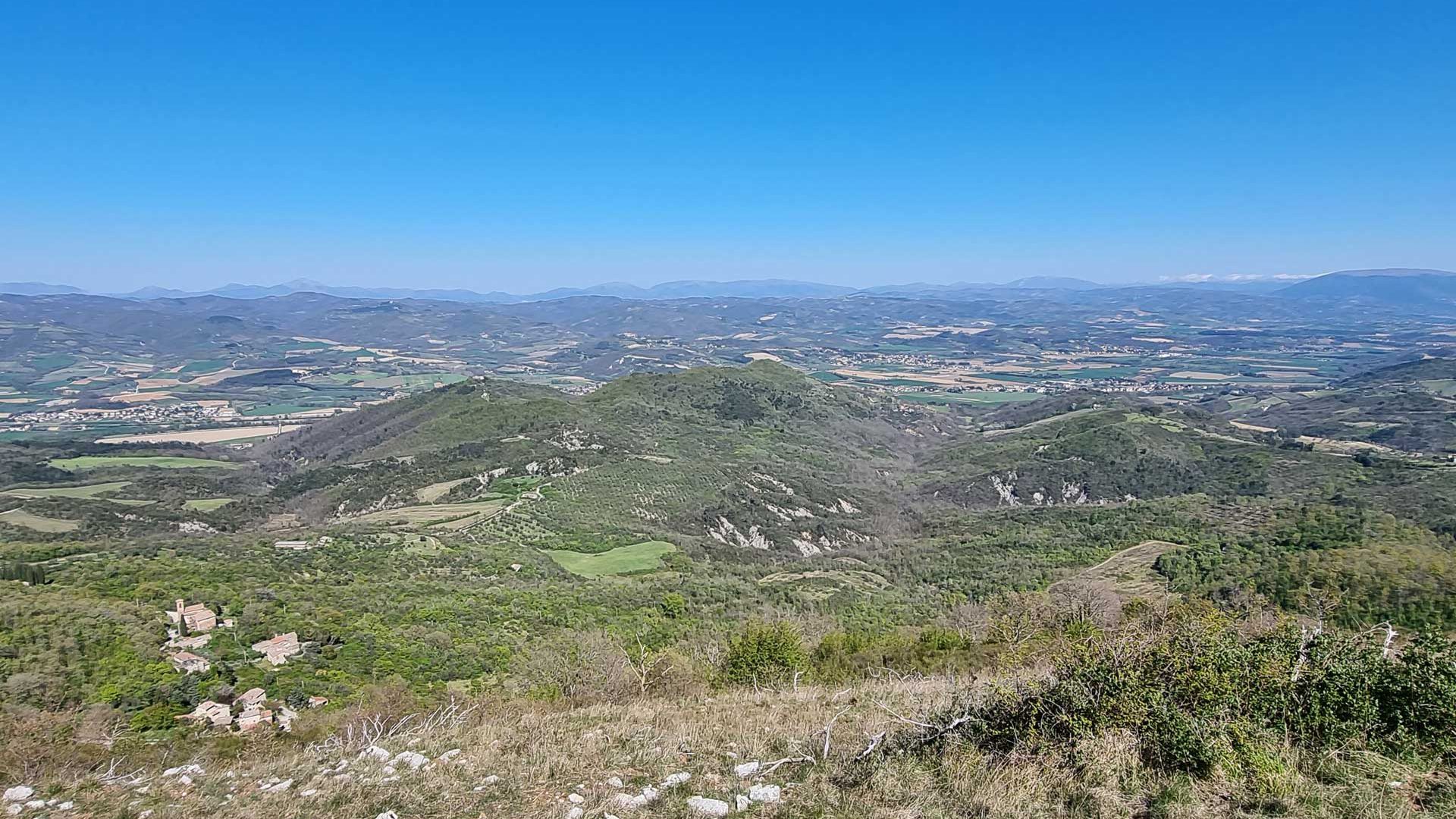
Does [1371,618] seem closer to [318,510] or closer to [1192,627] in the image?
[1192,627]

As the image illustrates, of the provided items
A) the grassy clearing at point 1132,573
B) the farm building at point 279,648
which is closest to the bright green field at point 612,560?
the farm building at point 279,648

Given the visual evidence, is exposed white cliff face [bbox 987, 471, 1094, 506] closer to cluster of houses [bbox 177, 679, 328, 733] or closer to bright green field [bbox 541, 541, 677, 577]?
bright green field [bbox 541, 541, 677, 577]

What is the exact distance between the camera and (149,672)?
3042 cm

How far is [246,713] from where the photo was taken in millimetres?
26344

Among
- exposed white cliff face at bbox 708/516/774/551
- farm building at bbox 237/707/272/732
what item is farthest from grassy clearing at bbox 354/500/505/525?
farm building at bbox 237/707/272/732

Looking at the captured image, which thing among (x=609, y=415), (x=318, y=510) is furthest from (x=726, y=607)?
(x=609, y=415)

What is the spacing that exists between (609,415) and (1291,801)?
139m

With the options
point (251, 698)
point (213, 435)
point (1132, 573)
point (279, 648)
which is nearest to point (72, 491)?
point (213, 435)

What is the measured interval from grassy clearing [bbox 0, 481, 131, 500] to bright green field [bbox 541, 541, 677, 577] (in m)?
75.5

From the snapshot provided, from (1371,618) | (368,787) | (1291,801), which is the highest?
(1291,801)

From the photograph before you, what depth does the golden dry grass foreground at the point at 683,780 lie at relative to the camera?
8.91 m

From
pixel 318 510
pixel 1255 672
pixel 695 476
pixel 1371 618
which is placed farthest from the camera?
pixel 695 476

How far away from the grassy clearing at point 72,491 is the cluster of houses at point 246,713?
96644mm

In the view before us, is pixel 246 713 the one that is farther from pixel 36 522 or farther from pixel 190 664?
pixel 36 522
